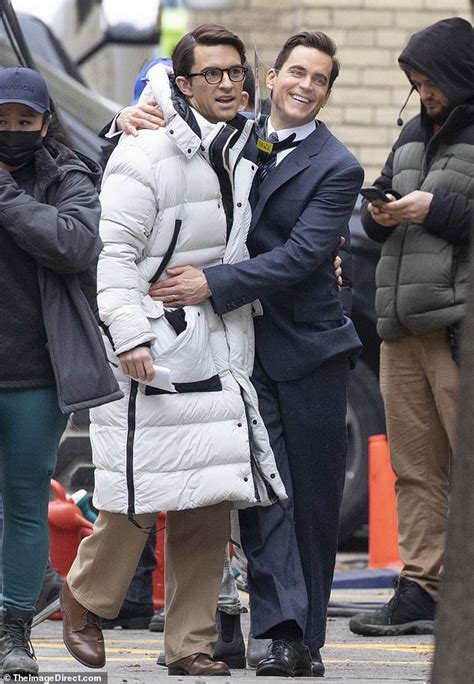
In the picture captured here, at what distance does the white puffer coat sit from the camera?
16.8 feet

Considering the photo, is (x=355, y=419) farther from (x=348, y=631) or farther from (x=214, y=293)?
(x=214, y=293)

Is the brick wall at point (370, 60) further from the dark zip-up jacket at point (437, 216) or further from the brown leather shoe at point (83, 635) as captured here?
the brown leather shoe at point (83, 635)

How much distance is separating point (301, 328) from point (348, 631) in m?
1.79

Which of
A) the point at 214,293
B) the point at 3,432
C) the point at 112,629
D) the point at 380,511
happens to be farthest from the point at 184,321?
the point at 380,511

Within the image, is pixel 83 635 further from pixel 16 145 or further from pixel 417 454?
pixel 417 454

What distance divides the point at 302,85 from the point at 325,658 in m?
1.93

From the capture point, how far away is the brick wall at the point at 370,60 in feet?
42.2

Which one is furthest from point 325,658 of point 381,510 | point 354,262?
point 354,262

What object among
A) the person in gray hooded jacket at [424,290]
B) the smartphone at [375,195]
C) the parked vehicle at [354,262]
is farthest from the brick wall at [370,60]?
the smartphone at [375,195]

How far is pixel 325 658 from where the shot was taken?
606 cm

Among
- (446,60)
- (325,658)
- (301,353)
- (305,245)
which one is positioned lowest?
(325,658)

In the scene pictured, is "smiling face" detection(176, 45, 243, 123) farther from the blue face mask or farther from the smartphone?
the smartphone

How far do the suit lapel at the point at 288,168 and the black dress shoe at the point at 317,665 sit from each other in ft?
4.35

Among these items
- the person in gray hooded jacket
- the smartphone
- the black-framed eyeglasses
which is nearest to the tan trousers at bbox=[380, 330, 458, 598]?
the person in gray hooded jacket
